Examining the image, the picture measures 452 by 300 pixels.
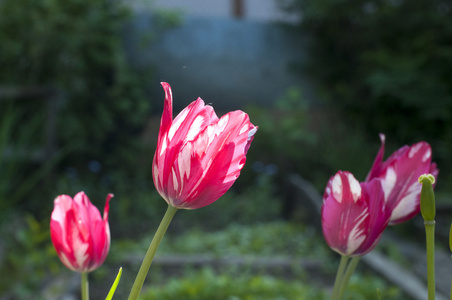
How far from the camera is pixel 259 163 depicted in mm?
5559

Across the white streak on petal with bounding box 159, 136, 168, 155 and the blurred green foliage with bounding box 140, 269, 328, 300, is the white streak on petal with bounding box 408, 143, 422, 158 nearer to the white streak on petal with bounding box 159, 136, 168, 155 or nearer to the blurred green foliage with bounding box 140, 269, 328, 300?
the white streak on petal with bounding box 159, 136, 168, 155

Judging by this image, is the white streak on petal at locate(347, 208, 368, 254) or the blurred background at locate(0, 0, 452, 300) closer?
the white streak on petal at locate(347, 208, 368, 254)

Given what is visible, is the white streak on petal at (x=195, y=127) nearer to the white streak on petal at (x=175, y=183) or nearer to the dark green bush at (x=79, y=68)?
the white streak on petal at (x=175, y=183)

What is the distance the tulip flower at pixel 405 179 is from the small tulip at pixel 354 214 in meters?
0.03

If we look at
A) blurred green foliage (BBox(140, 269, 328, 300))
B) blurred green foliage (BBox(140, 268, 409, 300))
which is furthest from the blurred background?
blurred green foliage (BBox(140, 269, 328, 300))

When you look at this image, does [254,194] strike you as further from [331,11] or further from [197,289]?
[197,289]

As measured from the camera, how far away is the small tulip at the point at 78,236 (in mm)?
382

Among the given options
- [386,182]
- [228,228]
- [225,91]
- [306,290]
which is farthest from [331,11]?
[386,182]

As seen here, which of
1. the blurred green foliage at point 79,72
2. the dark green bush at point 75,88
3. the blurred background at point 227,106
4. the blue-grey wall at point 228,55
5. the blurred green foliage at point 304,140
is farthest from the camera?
the blue-grey wall at point 228,55

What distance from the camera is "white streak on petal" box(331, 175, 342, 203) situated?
35 cm

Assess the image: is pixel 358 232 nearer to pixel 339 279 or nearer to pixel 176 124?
A: pixel 339 279

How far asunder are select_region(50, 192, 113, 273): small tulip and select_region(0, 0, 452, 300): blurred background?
2.62 metres

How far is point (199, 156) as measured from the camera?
314mm

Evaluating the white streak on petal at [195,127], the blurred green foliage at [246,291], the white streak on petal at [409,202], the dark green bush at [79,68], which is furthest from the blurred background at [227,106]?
the white streak on petal at [195,127]
